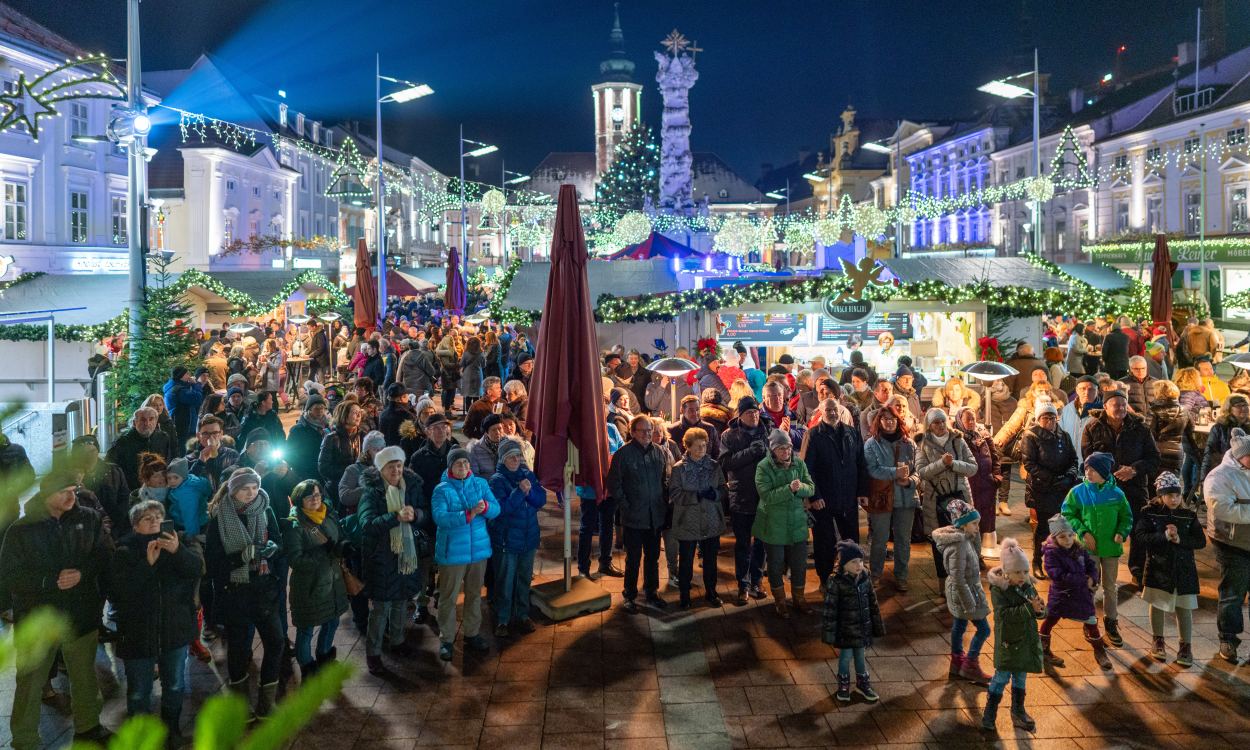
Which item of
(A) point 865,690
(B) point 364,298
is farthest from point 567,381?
(B) point 364,298

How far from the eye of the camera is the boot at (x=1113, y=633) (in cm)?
782

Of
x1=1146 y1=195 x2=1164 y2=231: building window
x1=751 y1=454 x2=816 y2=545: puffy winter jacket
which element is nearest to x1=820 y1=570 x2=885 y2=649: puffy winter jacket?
x1=751 y1=454 x2=816 y2=545: puffy winter jacket

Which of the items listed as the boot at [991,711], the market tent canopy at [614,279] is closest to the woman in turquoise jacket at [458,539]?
the boot at [991,711]

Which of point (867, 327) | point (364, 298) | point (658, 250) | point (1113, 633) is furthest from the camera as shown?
point (658, 250)

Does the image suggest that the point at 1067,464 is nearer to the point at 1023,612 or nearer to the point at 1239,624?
the point at 1239,624

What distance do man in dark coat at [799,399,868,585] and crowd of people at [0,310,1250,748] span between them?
0.02 metres

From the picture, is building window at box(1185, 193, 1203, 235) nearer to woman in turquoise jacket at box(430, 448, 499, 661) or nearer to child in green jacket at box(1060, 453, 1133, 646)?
child in green jacket at box(1060, 453, 1133, 646)

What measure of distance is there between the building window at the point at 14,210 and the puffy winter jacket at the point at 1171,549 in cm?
3142

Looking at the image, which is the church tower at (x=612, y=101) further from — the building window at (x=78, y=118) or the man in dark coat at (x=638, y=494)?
the man in dark coat at (x=638, y=494)

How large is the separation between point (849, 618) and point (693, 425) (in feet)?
11.7

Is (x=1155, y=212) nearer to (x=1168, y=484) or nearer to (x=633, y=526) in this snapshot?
(x=1168, y=484)

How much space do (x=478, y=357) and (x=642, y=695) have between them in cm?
1217

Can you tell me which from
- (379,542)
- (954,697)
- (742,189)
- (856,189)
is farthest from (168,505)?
(742,189)

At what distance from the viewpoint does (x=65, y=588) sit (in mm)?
6152
